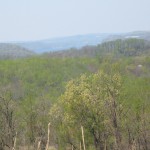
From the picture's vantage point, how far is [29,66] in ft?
384

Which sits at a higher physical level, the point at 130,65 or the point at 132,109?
the point at 132,109

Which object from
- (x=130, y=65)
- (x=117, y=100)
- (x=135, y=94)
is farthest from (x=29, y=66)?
(x=117, y=100)

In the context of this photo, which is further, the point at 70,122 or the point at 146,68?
the point at 146,68

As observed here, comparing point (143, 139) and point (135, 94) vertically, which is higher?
point (135, 94)

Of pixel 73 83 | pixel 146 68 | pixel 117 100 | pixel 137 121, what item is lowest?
pixel 146 68

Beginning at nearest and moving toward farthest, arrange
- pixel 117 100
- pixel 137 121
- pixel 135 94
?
pixel 117 100, pixel 137 121, pixel 135 94

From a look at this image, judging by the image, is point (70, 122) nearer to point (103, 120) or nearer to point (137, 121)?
point (103, 120)

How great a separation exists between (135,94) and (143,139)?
25.2 feet

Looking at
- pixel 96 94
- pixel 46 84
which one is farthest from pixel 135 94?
pixel 46 84

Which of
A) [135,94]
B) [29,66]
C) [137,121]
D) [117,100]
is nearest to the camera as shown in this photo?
[117,100]

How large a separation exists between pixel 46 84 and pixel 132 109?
63.8m

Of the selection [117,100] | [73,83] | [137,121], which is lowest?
[137,121]

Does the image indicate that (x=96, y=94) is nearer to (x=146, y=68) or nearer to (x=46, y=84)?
(x=46, y=84)

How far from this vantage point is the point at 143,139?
40625mm
